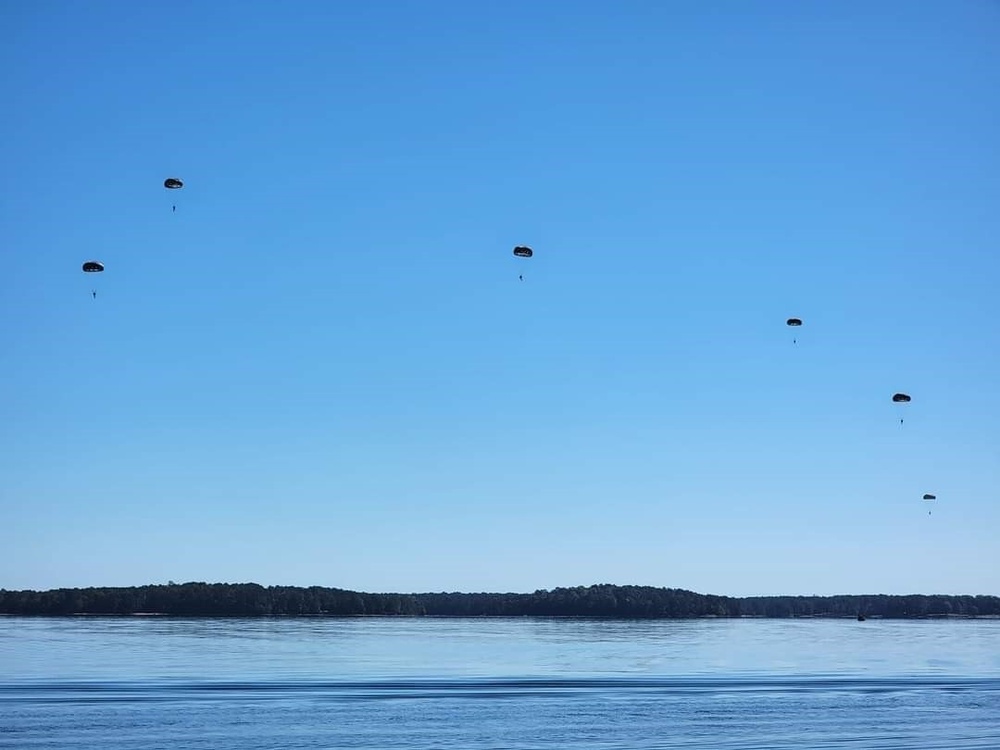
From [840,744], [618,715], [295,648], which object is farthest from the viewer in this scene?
[295,648]

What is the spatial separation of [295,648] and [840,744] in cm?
7220

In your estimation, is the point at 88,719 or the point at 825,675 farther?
the point at 825,675

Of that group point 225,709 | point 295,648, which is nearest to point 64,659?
point 295,648

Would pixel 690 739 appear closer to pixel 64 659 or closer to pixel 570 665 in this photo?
pixel 570 665

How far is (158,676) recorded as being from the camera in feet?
223

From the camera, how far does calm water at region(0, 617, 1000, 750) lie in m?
43.6

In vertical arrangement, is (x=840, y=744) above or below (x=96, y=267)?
below

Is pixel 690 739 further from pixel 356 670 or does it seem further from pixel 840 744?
pixel 356 670

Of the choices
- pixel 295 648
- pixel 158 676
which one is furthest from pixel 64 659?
pixel 295 648

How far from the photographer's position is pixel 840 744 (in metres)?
42.7

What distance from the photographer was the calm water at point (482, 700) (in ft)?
143

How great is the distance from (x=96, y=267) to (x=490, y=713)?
35961 mm

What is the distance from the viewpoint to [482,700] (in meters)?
57.3

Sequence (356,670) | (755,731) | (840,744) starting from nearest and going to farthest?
(840,744), (755,731), (356,670)
